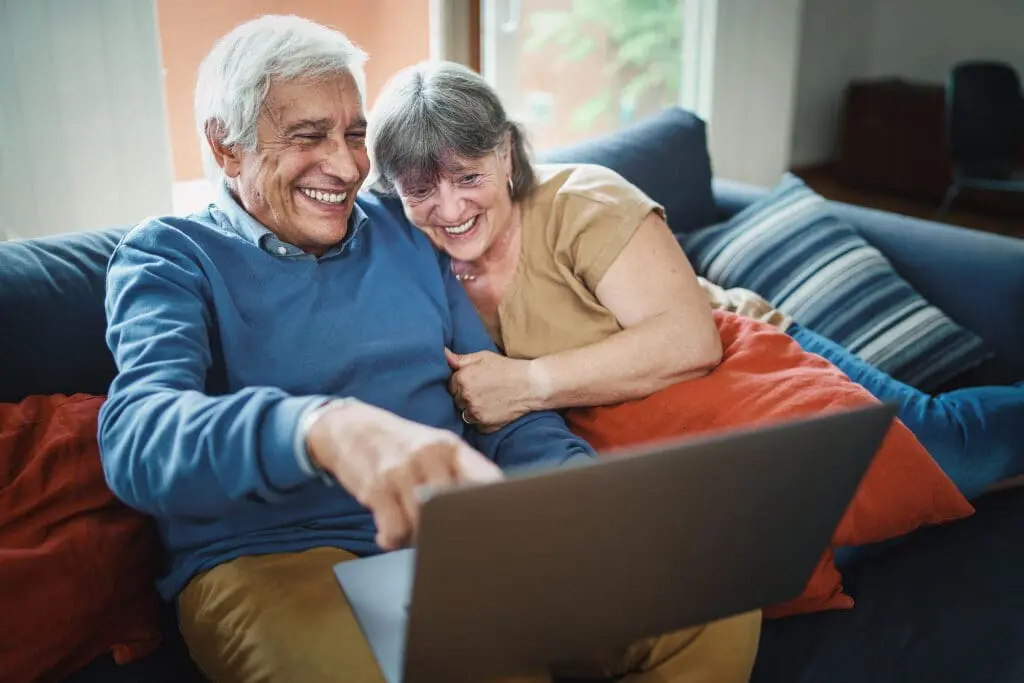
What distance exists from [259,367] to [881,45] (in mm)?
5540

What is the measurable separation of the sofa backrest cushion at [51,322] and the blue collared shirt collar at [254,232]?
0.25m

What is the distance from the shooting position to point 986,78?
14.0 ft

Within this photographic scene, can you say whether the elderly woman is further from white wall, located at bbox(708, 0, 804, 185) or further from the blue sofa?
white wall, located at bbox(708, 0, 804, 185)

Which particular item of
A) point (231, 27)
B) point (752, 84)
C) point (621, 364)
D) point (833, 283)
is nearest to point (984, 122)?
point (752, 84)

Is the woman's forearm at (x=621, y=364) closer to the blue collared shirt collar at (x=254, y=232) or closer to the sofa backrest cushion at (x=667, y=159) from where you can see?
the blue collared shirt collar at (x=254, y=232)

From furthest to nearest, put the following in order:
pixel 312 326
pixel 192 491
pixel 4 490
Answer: pixel 312 326
pixel 4 490
pixel 192 491

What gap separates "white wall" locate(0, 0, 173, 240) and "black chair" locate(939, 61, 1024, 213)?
3578 mm

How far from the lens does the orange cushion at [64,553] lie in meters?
1.11

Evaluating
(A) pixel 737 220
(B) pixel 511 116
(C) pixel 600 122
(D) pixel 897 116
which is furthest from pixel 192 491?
(D) pixel 897 116

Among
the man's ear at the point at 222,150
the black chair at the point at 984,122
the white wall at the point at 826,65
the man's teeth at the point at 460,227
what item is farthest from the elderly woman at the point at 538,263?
the white wall at the point at 826,65

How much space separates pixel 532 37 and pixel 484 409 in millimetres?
2461

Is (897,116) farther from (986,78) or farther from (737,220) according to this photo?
(737,220)

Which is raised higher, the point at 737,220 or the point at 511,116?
the point at 511,116

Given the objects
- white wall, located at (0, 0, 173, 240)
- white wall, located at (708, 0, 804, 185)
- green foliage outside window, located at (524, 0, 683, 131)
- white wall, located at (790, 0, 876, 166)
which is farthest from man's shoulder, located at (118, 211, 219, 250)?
white wall, located at (790, 0, 876, 166)
